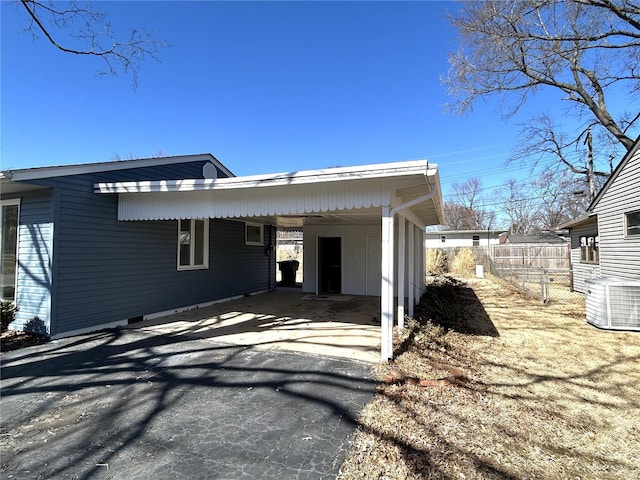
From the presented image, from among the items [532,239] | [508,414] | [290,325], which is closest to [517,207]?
[532,239]

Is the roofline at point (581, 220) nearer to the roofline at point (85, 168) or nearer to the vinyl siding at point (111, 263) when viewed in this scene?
the vinyl siding at point (111, 263)

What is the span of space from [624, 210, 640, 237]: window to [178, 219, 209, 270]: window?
10815 millimetres

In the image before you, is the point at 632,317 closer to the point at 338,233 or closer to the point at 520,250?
the point at 338,233

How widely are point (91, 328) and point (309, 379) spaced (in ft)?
14.6

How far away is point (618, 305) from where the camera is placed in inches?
260

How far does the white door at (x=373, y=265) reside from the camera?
34.4ft

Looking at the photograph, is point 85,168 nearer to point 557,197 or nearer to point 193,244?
point 193,244

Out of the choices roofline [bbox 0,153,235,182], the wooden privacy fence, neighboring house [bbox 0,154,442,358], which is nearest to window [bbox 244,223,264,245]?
neighboring house [bbox 0,154,442,358]

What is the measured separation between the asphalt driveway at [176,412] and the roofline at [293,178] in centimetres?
248

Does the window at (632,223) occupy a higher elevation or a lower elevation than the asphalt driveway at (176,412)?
higher

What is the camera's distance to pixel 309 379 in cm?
371

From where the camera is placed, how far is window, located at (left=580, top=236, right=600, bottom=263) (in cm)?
1066

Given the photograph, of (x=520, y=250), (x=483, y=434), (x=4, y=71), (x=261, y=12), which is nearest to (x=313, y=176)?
(x=483, y=434)

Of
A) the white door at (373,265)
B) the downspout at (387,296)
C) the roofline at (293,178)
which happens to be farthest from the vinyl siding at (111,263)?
the downspout at (387,296)
